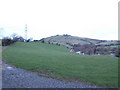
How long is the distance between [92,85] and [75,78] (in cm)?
183

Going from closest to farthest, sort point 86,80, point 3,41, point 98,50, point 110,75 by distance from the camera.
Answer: point 86,80 < point 110,75 < point 3,41 < point 98,50

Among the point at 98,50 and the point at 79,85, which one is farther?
the point at 98,50

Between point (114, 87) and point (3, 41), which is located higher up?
point (3, 41)

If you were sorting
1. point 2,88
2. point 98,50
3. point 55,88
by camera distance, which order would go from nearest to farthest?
point 2,88, point 55,88, point 98,50

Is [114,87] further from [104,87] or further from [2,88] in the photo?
[2,88]

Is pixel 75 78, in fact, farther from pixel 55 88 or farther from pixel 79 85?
pixel 55 88

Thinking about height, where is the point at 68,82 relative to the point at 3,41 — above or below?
below

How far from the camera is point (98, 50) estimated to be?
4625 centimetres

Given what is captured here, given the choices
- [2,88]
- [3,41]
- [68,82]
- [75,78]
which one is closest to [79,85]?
[68,82]

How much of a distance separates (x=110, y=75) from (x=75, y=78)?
128 inches

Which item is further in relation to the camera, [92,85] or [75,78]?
[75,78]

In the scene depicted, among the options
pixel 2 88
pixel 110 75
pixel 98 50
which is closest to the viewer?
pixel 2 88

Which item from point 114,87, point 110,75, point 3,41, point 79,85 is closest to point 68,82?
point 79,85

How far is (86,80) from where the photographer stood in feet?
47.4
